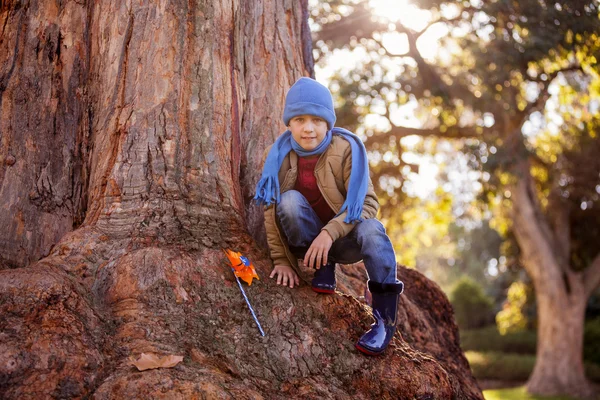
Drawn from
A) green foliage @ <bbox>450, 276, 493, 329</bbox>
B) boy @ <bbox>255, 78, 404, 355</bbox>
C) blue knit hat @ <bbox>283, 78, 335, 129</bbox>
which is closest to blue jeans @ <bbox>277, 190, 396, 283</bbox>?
boy @ <bbox>255, 78, 404, 355</bbox>

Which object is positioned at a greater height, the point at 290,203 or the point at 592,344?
the point at 290,203

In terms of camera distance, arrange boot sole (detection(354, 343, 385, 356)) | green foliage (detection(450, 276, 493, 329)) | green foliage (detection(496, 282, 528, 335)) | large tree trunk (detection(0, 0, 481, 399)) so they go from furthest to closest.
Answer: green foliage (detection(450, 276, 493, 329)) → green foliage (detection(496, 282, 528, 335)) → boot sole (detection(354, 343, 385, 356)) → large tree trunk (detection(0, 0, 481, 399))

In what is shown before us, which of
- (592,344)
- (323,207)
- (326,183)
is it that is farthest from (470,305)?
(326,183)

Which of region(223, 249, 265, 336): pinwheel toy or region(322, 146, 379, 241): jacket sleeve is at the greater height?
region(322, 146, 379, 241): jacket sleeve

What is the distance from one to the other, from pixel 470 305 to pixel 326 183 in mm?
19148

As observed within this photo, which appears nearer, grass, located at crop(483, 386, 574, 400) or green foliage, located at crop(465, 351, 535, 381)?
grass, located at crop(483, 386, 574, 400)

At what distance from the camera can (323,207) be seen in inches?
151

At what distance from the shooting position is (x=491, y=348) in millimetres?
18984

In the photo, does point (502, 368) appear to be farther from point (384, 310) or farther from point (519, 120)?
point (384, 310)

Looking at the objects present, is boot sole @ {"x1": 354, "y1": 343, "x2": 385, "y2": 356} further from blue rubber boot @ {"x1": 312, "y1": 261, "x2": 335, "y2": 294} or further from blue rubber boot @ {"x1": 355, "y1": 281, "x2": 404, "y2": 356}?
blue rubber boot @ {"x1": 312, "y1": 261, "x2": 335, "y2": 294}

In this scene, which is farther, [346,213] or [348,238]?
[348,238]

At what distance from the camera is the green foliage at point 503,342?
1864 centimetres

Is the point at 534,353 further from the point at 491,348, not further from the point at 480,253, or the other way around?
the point at 480,253

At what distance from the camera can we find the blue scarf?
11.7 feet
